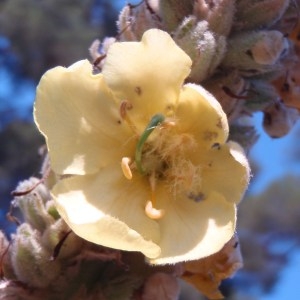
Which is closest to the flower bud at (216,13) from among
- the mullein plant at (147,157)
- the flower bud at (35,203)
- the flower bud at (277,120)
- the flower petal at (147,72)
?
the mullein plant at (147,157)

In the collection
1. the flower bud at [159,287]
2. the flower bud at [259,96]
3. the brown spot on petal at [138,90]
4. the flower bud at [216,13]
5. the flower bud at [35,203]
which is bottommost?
the flower bud at [159,287]

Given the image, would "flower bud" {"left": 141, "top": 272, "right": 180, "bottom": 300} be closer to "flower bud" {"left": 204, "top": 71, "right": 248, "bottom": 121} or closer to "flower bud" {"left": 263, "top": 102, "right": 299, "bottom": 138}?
"flower bud" {"left": 204, "top": 71, "right": 248, "bottom": 121}

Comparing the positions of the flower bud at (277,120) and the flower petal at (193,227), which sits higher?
the flower petal at (193,227)

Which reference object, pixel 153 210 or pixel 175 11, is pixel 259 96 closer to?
pixel 175 11

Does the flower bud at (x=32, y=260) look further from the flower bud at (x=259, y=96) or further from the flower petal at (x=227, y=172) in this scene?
the flower bud at (x=259, y=96)

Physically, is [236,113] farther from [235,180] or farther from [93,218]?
[93,218]

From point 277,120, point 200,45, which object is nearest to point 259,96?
point 277,120

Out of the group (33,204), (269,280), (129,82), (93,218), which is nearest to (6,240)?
(33,204)
